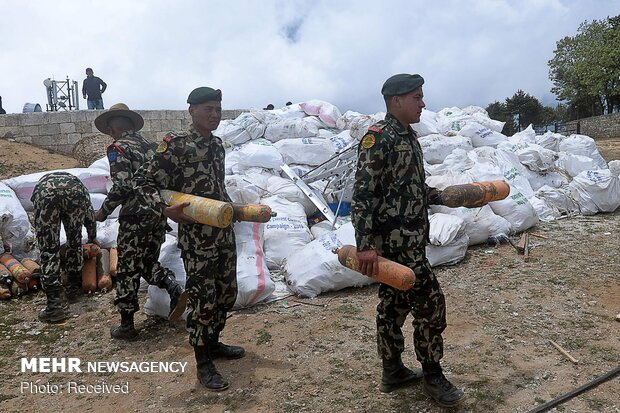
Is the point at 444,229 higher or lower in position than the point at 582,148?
lower

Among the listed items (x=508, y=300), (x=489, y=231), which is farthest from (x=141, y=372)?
(x=489, y=231)

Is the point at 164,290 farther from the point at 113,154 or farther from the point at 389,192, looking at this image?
the point at 389,192

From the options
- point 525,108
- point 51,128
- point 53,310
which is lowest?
point 53,310

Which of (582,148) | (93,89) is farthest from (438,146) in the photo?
(93,89)

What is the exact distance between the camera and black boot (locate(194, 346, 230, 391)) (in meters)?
2.46

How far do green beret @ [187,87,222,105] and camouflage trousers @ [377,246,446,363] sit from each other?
121 cm

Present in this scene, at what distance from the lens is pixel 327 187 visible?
18.5 feet

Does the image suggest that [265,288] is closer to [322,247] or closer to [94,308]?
[322,247]

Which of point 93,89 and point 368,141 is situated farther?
point 93,89

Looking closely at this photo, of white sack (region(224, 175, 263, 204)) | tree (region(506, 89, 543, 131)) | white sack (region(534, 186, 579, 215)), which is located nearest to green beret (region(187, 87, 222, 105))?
white sack (region(224, 175, 263, 204))

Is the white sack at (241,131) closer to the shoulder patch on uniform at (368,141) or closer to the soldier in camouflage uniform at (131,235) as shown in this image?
the soldier in camouflage uniform at (131,235)

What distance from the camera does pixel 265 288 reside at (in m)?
3.58

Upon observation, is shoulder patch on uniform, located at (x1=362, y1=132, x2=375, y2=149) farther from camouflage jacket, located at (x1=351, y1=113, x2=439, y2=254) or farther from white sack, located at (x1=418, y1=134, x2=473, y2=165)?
white sack, located at (x1=418, y1=134, x2=473, y2=165)

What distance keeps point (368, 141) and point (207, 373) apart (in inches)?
57.1
